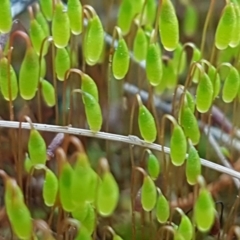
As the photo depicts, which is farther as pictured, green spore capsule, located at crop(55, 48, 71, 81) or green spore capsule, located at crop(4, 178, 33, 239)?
green spore capsule, located at crop(55, 48, 71, 81)

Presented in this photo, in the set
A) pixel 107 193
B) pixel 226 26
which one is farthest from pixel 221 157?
pixel 107 193

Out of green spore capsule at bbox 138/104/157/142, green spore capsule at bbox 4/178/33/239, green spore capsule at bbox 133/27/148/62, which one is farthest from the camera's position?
green spore capsule at bbox 133/27/148/62

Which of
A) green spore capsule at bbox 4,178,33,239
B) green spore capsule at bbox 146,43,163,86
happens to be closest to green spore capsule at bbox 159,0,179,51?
green spore capsule at bbox 146,43,163,86

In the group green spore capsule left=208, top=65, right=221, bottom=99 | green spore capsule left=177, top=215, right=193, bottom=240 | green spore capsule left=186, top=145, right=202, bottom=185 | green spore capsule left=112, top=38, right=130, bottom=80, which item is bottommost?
green spore capsule left=177, top=215, right=193, bottom=240

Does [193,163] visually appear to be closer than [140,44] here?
Yes

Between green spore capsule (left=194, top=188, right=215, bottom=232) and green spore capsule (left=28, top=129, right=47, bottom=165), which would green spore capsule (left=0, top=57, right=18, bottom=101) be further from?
green spore capsule (left=194, top=188, right=215, bottom=232)

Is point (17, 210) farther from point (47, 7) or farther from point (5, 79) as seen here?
point (47, 7)

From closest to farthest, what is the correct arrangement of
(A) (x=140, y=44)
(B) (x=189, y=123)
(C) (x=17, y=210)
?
(C) (x=17, y=210), (B) (x=189, y=123), (A) (x=140, y=44)
